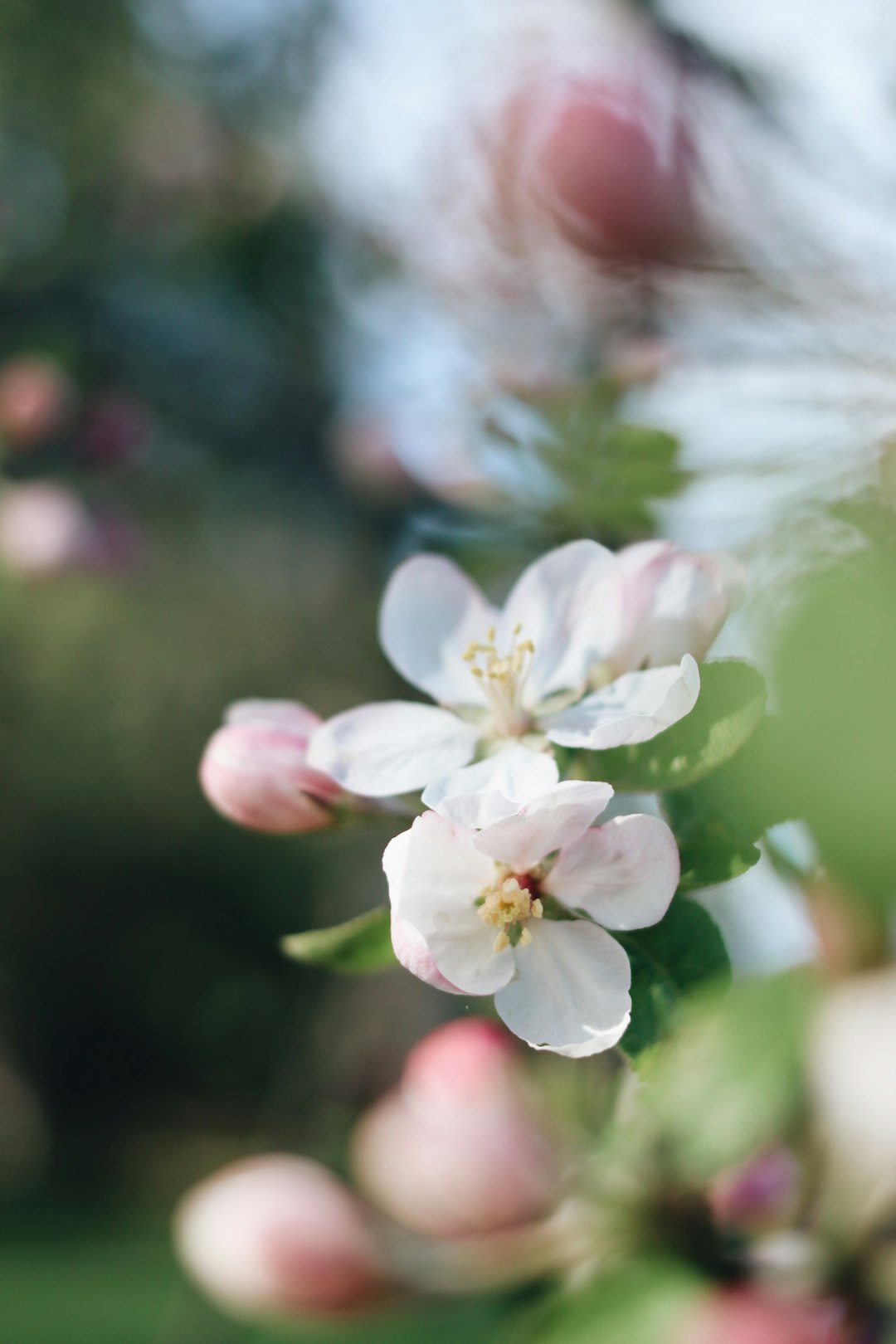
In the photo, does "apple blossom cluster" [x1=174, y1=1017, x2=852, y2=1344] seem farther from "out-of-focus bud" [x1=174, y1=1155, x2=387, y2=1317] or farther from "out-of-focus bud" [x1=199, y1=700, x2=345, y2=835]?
"out-of-focus bud" [x1=199, y1=700, x2=345, y2=835]

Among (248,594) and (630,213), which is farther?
(248,594)

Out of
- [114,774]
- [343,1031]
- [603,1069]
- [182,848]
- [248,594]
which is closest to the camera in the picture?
[603,1069]

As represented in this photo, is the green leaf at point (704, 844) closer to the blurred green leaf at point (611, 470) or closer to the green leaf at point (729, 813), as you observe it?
the green leaf at point (729, 813)

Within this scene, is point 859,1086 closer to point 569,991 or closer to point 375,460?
point 569,991

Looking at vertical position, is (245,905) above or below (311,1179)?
below

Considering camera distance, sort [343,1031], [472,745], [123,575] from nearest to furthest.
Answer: [472,745]
[123,575]
[343,1031]

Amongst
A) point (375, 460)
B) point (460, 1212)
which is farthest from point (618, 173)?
point (375, 460)

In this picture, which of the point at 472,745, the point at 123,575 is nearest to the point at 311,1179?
the point at 472,745

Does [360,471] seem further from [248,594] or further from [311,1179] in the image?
[248,594]

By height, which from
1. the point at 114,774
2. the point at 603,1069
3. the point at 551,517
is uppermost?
the point at 551,517
